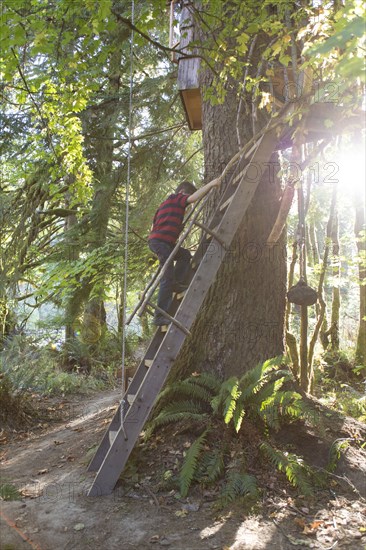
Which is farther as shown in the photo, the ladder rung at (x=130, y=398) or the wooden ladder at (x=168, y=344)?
the ladder rung at (x=130, y=398)

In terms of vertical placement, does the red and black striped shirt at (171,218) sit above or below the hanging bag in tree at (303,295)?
above

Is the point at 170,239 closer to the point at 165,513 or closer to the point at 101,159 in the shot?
the point at 165,513

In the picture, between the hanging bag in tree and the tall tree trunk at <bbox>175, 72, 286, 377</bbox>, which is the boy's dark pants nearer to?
→ the tall tree trunk at <bbox>175, 72, 286, 377</bbox>

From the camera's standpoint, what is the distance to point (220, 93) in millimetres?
5398

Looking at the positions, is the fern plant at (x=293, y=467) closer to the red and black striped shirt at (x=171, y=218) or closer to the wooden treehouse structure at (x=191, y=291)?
the wooden treehouse structure at (x=191, y=291)

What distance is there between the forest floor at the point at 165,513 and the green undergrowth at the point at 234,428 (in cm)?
12

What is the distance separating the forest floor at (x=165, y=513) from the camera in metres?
3.68

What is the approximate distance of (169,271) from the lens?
221 inches

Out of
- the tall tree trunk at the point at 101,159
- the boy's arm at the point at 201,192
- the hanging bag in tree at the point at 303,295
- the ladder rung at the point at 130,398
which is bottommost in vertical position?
the ladder rung at the point at 130,398

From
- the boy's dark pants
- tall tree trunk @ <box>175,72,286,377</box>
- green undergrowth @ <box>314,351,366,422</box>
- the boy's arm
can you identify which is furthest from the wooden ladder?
green undergrowth @ <box>314,351,366,422</box>

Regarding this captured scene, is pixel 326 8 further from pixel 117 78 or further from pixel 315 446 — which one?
pixel 117 78

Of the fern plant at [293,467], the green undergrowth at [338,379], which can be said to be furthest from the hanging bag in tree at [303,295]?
the green undergrowth at [338,379]

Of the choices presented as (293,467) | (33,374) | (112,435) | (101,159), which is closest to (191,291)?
(112,435)

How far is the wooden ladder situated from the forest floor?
0.29 m
